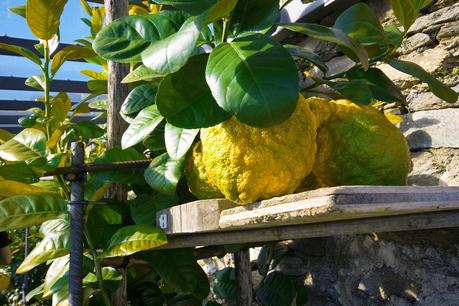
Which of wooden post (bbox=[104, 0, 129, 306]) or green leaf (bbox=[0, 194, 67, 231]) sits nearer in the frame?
green leaf (bbox=[0, 194, 67, 231])

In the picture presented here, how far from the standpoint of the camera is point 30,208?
0.91 metres

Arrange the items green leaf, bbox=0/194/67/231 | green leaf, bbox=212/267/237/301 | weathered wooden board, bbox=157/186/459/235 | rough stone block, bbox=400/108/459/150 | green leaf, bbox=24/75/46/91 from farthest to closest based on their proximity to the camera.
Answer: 1. green leaf, bbox=212/267/237/301
2. green leaf, bbox=24/75/46/91
3. rough stone block, bbox=400/108/459/150
4. green leaf, bbox=0/194/67/231
5. weathered wooden board, bbox=157/186/459/235

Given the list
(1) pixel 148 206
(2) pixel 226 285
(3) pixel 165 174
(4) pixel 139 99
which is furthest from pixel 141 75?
(2) pixel 226 285

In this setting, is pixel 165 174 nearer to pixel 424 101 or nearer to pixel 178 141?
pixel 178 141

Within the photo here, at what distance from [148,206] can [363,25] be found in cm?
60

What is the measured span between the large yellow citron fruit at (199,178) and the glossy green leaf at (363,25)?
13.9 inches

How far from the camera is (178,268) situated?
112 cm

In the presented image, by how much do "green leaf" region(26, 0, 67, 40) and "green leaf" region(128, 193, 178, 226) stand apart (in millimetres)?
485

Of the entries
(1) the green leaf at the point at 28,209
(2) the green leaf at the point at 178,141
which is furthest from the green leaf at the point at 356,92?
(1) the green leaf at the point at 28,209

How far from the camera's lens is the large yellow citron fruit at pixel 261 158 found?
0.63 metres

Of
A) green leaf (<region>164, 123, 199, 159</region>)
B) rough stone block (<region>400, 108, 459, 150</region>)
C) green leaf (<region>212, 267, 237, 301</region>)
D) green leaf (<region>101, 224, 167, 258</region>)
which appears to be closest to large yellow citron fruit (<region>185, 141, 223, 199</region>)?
green leaf (<region>164, 123, 199, 159</region>)

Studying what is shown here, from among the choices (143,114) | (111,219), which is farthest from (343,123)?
(111,219)

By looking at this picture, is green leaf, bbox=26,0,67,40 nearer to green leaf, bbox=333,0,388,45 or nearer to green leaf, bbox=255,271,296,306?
green leaf, bbox=333,0,388,45

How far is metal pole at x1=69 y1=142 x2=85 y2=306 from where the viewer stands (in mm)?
901
